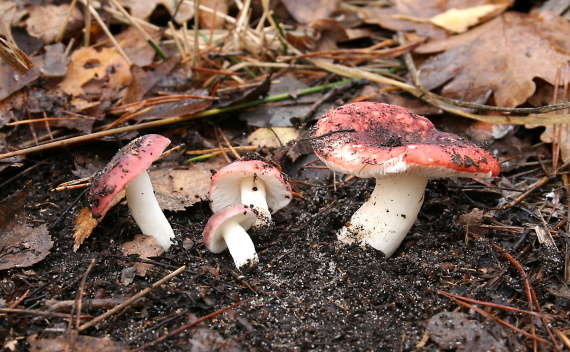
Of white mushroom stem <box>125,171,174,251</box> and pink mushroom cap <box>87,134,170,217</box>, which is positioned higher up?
pink mushroom cap <box>87,134,170,217</box>

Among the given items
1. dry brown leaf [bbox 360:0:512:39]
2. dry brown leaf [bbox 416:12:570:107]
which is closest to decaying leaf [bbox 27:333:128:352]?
dry brown leaf [bbox 416:12:570:107]

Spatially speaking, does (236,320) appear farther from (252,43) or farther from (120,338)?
(252,43)

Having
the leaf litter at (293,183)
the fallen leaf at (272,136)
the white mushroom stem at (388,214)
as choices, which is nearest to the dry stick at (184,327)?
Result: the leaf litter at (293,183)

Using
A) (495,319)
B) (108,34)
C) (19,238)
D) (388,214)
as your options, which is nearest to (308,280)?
(388,214)

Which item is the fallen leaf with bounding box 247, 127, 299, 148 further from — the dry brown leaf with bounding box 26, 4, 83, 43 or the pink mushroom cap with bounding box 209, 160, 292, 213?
the dry brown leaf with bounding box 26, 4, 83, 43

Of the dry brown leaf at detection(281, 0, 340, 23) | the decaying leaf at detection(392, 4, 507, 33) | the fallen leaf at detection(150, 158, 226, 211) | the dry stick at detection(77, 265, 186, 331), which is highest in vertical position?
the decaying leaf at detection(392, 4, 507, 33)
